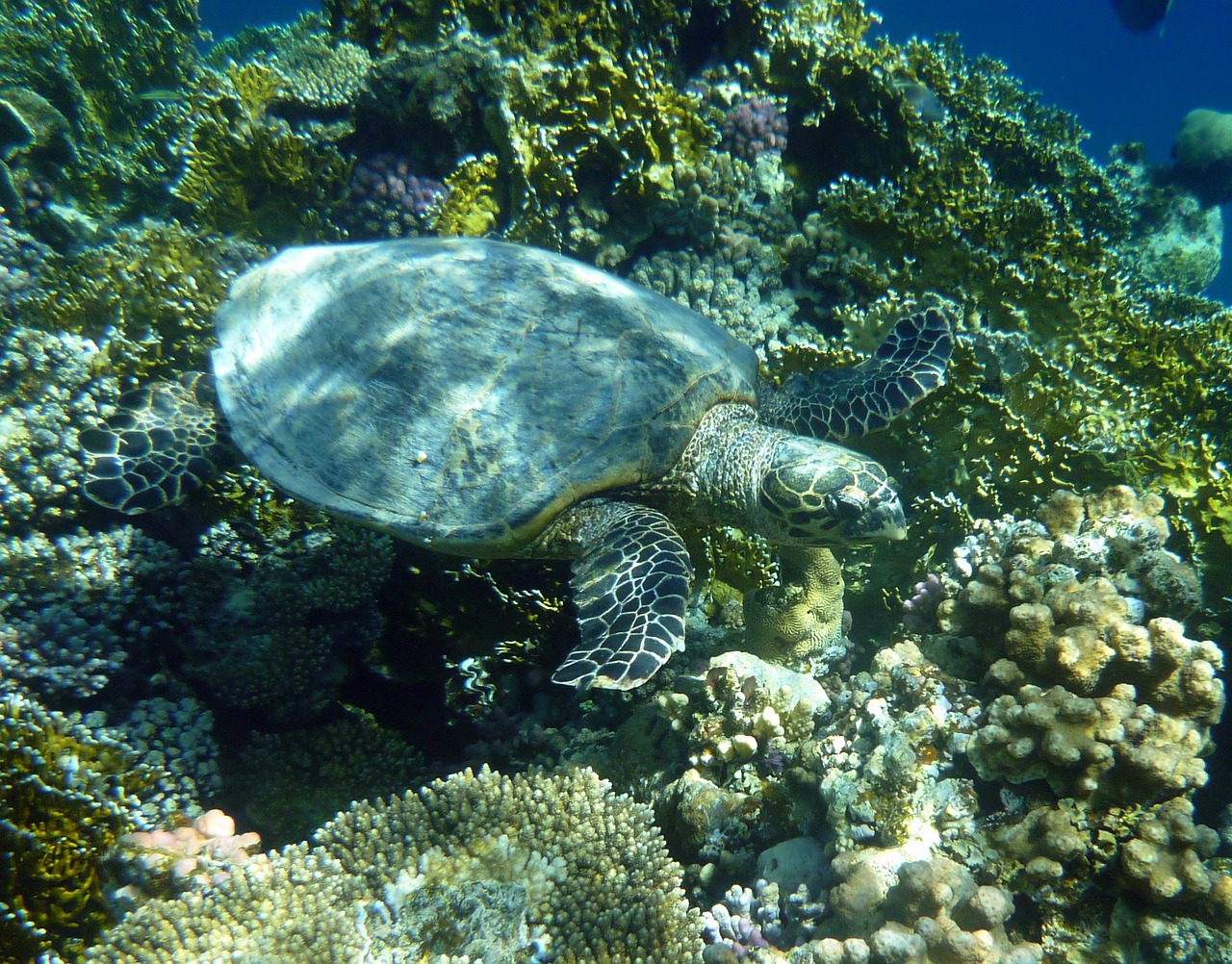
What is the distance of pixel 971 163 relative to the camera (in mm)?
5352

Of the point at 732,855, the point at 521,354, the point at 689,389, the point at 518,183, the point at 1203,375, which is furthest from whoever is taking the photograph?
the point at 518,183

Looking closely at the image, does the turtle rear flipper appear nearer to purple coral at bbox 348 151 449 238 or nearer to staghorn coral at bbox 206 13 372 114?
purple coral at bbox 348 151 449 238

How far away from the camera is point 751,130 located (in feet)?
→ 18.0

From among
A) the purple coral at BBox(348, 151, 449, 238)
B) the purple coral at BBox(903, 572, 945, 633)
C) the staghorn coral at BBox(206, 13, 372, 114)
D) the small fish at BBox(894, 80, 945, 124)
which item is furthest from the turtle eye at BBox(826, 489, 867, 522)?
the staghorn coral at BBox(206, 13, 372, 114)

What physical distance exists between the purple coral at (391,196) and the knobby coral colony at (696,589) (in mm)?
42

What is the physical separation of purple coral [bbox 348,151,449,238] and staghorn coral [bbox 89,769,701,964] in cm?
441

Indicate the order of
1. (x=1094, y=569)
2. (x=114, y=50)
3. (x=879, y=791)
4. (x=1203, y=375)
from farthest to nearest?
(x=114, y=50)
(x=1203, y=375)
(x=1094, y=569)
(x=879, y=791)

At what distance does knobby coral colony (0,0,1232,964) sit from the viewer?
7.58ft

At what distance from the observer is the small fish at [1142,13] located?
18.8 m

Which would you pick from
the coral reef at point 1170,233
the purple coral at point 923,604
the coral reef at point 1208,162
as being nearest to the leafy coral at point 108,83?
the purple coral at point 923,604

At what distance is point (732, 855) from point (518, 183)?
470cm

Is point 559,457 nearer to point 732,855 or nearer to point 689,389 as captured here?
point 689,389

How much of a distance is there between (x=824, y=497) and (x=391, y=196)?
436cm

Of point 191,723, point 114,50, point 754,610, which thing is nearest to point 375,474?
point 191,723
